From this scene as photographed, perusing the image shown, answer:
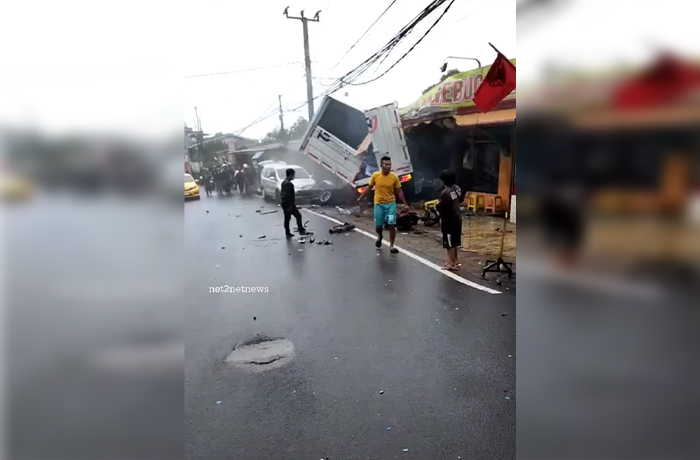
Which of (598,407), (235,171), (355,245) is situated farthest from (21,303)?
(355,245)

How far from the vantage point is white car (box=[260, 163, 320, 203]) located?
3711mm

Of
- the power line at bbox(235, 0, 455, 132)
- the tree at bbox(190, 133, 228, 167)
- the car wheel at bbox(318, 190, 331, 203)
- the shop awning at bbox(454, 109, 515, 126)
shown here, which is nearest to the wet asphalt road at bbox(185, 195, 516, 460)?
the car wheel at bbox(318, 190, 331, 203)

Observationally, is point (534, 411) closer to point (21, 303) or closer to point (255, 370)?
point (21, 303)

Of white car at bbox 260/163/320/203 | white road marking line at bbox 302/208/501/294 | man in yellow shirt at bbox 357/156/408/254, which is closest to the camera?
white car at bbox 260/163/320/203

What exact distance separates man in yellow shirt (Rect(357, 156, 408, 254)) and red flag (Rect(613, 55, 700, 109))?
3.68 m

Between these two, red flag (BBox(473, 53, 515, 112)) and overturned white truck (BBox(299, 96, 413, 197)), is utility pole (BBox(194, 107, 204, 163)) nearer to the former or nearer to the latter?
overturned white truck (BBox(299, 96, 413, 197))

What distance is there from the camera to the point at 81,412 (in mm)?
1104

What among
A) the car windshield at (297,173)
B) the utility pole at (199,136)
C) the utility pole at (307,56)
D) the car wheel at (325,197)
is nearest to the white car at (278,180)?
the car windshield at (297,173)

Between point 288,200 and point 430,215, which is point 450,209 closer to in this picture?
point 430,215

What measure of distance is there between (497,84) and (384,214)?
2.71 m

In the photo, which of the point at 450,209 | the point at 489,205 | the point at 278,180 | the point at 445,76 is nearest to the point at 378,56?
the point at 445,76

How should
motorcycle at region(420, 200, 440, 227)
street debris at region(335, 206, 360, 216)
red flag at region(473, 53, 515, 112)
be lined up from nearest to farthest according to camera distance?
red flag at region(473, 53, 515, 112), street debris at region(335, 206, 360, 216), motorcycle at region(420, 200, 440, 227)

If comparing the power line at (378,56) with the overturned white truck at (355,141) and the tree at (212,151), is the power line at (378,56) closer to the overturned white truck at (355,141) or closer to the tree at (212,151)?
the overturned white truck at (355,141)

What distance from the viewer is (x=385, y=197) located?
4992 mm
